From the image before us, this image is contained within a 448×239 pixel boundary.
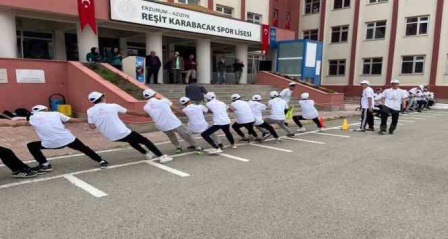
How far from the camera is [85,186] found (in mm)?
5461

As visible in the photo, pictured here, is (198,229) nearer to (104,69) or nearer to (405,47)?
(104,69)

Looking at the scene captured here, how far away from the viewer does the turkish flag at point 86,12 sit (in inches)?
→ 547

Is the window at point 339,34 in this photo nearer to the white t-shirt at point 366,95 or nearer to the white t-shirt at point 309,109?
the white t-shirt at point 366,95

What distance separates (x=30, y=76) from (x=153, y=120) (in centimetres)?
735

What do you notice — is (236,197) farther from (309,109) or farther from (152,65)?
(152,65)

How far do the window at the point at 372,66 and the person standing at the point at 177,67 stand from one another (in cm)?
1869

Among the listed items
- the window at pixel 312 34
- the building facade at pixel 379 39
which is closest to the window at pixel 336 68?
the building facade at pixel 379 39

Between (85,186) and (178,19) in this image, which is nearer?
(85,186)

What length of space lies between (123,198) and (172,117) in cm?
297

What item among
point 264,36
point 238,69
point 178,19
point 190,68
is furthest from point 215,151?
point 264,36

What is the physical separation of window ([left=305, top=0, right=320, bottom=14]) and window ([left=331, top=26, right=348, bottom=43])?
279cm

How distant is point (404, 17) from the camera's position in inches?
1082

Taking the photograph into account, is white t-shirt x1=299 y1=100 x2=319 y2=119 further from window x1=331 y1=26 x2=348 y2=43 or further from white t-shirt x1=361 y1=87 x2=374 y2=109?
window x1=331 y1=26 x2=348 y2=43

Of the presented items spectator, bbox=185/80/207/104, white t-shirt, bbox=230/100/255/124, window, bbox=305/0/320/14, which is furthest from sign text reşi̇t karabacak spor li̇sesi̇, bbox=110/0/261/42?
window, bbox=305/0/320/14
